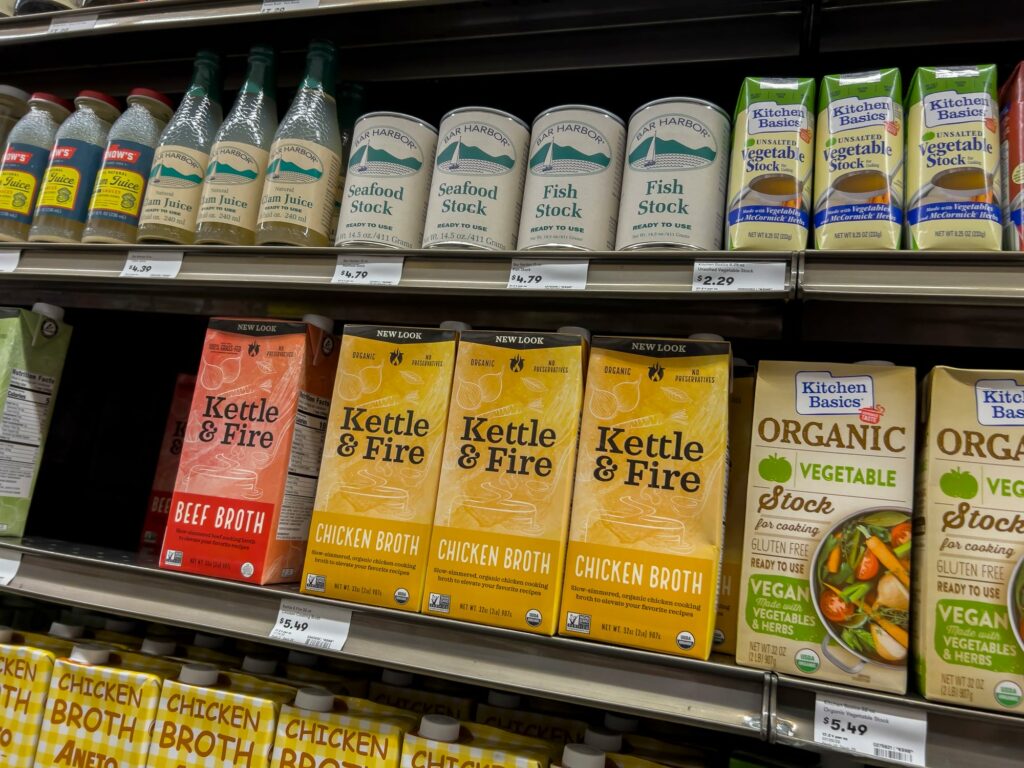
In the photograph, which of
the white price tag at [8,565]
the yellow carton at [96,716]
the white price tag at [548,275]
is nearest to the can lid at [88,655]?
the yellow carton at [96,716]

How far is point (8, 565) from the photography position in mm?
1154

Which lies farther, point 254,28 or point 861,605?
point 254,28

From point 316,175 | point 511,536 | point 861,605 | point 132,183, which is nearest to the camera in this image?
point 861,605

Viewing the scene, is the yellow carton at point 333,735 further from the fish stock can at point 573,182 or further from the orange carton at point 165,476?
the fish stock can at point 573,182

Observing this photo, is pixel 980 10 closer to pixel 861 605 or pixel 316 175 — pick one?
pixel 861 605

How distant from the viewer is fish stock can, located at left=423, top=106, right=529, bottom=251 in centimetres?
107

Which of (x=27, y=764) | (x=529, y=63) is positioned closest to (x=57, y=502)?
(x=27, y=764)

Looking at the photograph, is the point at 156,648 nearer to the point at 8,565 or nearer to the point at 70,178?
the point at 8,565

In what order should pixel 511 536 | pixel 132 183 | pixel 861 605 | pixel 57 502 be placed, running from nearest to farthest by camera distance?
pixel 861 605, pixel 511 536, pixel 132 183, pixel 57 502

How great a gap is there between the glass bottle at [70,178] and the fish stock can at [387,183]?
0.59 meters

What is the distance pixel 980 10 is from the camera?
1.04 metres

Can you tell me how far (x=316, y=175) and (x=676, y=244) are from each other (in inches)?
24.6

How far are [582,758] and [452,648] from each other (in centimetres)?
22

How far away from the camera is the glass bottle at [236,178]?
121cm
